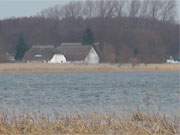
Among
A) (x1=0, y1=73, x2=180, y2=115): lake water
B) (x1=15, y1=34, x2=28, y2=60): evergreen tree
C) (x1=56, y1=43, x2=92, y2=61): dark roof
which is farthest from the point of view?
(x1=15, y1=34, x2=28, y2=60): evergreen tree

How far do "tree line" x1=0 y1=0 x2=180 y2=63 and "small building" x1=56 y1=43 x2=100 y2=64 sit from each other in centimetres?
136

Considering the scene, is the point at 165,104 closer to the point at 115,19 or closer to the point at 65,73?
the point at 65,73

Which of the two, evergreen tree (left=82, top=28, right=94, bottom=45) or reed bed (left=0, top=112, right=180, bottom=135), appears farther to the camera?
evergreen tree (left=82, top=28, right=94, bottom=45)

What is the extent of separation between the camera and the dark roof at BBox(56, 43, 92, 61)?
85325 millimetres

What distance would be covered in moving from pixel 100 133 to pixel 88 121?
2.28 ft

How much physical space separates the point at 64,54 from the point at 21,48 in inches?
275

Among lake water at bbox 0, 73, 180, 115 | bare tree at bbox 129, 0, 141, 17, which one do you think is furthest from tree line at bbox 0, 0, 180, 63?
Answer: lake water at bbox 0, 73, 180, 115

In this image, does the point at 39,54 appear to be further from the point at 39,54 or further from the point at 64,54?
Answer: the point at 64,54

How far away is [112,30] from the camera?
3644 inches

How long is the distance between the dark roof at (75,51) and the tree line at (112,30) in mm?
2421

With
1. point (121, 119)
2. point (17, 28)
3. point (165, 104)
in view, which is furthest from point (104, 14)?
point (121, 119)

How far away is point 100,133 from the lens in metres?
12.9

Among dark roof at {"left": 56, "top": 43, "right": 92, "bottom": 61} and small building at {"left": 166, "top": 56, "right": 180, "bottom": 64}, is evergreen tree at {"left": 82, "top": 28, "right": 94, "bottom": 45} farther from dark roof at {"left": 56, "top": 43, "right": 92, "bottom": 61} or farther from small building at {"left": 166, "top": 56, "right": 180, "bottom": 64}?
small building at {"left": 166, "top": 56, "right": 180, "bottom": 64}

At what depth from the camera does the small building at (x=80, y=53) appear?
3334 inches
